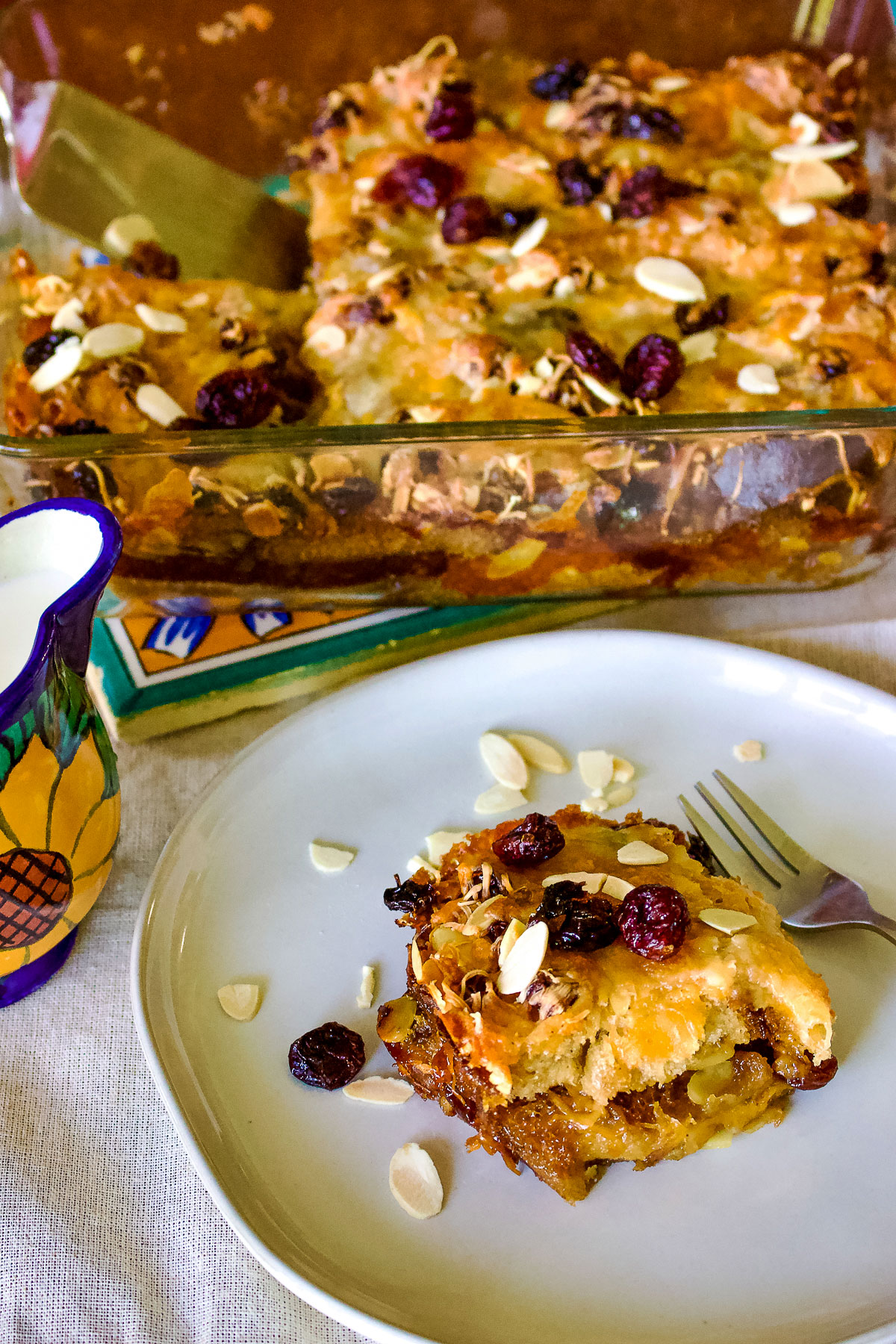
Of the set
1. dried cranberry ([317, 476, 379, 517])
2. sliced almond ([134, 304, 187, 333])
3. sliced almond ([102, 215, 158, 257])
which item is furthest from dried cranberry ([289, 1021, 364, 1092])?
sliced almond ([102, 215, 158, 257])

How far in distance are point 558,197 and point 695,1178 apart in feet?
4.69

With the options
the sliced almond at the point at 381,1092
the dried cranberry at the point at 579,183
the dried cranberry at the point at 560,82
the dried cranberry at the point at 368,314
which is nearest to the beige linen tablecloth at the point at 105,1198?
the sliced almond at the point at 381,1092

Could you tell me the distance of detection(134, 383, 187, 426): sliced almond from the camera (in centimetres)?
154

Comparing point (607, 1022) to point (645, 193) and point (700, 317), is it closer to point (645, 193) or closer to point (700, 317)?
point (700, 317)

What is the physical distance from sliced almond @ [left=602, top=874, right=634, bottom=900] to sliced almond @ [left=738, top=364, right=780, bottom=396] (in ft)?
2.52

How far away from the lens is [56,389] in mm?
1590

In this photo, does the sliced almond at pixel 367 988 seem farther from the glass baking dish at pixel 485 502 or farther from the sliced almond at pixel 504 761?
the glass baking dish at pixel 485 502

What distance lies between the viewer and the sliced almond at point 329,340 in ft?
5.26

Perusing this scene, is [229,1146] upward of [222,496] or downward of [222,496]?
downward

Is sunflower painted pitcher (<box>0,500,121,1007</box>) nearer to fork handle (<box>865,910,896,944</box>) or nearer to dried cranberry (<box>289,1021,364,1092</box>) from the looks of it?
dried cranberry (<box>289,1021,364,1092</box>)

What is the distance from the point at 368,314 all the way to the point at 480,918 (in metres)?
0.91

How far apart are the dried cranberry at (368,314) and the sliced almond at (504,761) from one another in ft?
2.02

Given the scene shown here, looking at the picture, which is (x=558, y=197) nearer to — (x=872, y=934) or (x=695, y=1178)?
(x=872, y=934)

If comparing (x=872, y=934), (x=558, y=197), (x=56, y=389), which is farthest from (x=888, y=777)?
(x=56, y=389)
